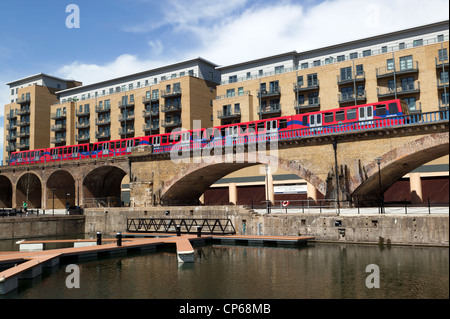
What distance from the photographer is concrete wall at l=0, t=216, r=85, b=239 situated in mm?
41219

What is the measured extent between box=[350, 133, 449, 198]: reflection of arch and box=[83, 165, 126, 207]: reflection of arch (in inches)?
1295

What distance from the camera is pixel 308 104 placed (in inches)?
2461

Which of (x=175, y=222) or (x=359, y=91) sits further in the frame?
(x=359, y=91)

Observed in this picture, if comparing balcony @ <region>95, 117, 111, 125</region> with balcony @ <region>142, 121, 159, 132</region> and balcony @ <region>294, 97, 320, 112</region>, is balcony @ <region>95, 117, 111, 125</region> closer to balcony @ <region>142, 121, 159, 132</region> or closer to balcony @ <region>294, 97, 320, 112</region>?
balcony @ <region>142, 121, 159, 132</region>

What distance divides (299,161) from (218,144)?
9.13m

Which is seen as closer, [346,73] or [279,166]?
[279,166]

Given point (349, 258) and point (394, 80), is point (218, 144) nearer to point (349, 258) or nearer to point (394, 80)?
point (349, 258)

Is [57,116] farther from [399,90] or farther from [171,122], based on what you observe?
[399,90]

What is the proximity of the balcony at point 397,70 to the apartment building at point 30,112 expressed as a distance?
236ft

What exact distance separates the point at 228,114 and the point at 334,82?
682 inches

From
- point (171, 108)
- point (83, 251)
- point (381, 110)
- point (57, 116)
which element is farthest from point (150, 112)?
point (83, 251)

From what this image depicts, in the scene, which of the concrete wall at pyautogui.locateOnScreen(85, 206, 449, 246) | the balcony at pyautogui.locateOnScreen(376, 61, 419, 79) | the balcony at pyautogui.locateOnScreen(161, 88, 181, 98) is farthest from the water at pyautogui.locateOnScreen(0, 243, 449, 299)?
the balcony at pyautogui.locateOnScreen(161, 88, 181, 98)
